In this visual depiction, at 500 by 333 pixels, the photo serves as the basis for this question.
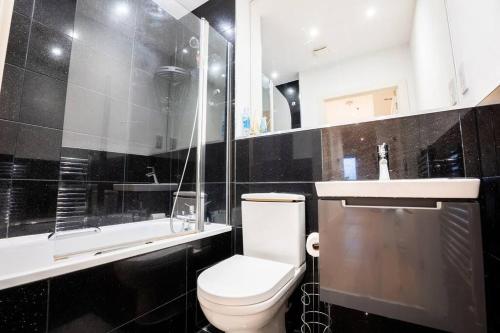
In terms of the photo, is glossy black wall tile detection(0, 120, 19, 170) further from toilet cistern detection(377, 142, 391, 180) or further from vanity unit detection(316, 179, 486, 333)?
toilet cistern detection(377, 142, 391, 180)

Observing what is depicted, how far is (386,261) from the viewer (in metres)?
0.88

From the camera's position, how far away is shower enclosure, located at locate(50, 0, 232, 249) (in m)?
1.60

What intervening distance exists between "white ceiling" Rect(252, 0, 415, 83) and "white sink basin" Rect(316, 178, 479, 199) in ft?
3.26

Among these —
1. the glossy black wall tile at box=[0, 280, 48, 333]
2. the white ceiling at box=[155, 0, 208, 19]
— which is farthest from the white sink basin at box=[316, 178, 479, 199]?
the white ceiling at box=[155, 0, 208, 19]

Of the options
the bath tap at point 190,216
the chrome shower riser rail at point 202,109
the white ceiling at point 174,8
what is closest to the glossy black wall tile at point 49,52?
the white ceiling at point 174,8

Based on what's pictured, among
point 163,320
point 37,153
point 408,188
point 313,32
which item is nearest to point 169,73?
point 37,153

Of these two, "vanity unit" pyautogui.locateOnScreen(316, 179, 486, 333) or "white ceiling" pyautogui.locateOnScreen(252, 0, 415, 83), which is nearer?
"vanity unit" pyautogui.locateOnScreen(316, 179, 486, 333)

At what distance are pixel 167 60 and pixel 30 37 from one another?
36.3 inches

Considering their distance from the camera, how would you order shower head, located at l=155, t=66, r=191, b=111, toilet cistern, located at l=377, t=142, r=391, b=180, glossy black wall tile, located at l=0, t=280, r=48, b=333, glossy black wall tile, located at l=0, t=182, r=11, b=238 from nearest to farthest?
glossy black wall tile, located at l=0, t=280, r=48, b=333
toilet cistern, located at l=377, t=142, r=391, b=180
glossy black wall tile, located at l=0, t=182, r=11, b=238
shower head, located at l=155, t=66, r=191, b=111

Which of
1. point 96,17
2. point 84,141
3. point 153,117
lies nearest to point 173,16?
point 96,17

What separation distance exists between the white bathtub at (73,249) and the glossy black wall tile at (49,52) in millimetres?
1068

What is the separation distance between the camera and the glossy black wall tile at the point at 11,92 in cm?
133

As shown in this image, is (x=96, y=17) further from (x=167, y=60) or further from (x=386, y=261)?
(x=386, y=261)

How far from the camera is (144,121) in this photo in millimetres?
2002
